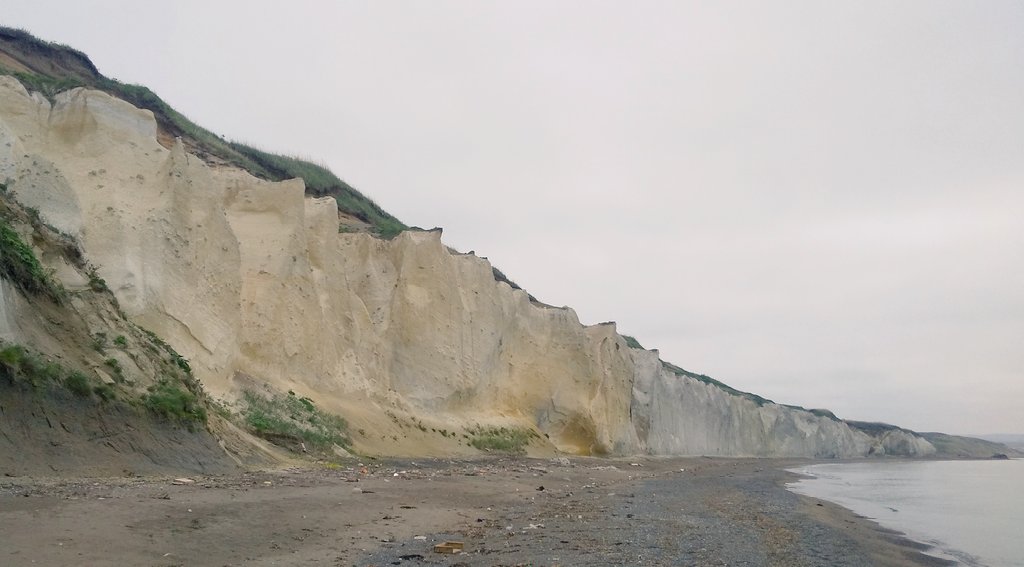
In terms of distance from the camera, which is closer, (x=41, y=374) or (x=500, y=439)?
(x=41, y=374)

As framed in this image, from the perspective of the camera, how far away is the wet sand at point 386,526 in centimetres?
627

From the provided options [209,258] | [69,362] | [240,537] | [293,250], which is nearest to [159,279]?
[209,258]

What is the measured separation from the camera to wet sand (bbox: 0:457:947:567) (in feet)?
20.6

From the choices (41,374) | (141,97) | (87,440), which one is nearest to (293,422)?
(87,440)

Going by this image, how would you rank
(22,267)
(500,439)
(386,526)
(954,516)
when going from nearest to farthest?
(386,526), (22,267), (954,516), (500,439)

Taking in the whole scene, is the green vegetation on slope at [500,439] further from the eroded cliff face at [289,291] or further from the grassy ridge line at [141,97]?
the grassy ridge line at [141,97]

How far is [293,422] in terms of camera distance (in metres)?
16.6

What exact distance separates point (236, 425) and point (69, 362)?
5353mm

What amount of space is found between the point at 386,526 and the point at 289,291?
1283 cm

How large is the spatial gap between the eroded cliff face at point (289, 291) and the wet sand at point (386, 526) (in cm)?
535

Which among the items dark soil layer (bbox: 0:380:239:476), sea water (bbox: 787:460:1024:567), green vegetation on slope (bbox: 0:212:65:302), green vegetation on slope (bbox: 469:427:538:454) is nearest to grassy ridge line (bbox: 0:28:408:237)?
green vegetation on slope (bbox: 469:427:538:454)

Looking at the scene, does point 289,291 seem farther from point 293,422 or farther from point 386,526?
point 386,526

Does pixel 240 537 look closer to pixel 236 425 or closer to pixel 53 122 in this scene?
pixel 236 425

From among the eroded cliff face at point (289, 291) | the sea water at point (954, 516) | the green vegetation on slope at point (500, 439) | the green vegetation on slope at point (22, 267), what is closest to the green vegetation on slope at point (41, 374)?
the green vegetation on slope at point (22, 267)
